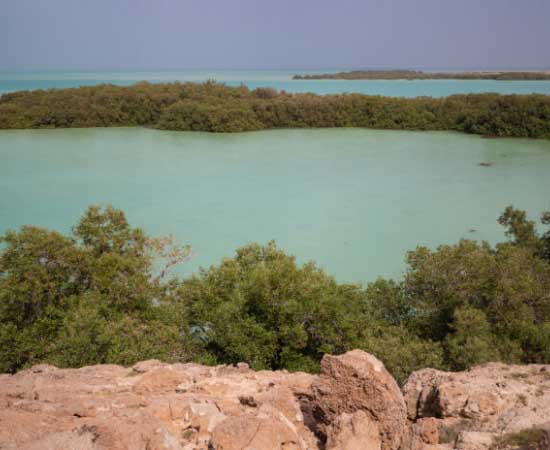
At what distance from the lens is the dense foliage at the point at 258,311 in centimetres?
1048

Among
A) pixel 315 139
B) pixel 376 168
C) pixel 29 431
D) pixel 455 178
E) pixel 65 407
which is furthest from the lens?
pixel 315 139

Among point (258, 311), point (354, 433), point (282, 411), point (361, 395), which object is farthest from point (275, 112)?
point (354, 433)

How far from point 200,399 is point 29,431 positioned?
210cm

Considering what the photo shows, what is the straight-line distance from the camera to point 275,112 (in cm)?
5625

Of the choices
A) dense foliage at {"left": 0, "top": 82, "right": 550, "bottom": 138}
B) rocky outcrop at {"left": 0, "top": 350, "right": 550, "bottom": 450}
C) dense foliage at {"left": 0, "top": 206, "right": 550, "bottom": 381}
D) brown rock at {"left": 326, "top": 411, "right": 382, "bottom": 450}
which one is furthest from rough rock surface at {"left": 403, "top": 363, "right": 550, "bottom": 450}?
dense foliage at {"left": 0, "top": 82, "right": 550, "bottom": 138}

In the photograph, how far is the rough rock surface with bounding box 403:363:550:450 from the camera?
5.80 metres

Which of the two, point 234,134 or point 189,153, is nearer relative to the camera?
point 189,153

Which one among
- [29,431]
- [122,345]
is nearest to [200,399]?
[29,431]

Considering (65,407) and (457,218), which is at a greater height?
(65,407)

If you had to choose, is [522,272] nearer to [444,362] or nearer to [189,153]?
[444,362]

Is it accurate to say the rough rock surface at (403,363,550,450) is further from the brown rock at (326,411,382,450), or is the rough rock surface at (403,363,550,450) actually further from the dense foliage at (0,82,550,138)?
the dense foliage at (0,82,550,138)

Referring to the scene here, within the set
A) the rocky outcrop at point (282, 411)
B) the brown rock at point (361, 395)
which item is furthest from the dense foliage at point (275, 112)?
the brown rock at point (361, 395)

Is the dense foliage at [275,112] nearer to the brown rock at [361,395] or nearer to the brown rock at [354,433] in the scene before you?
the brown rock at [361,395]

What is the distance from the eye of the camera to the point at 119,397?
7062 mm
